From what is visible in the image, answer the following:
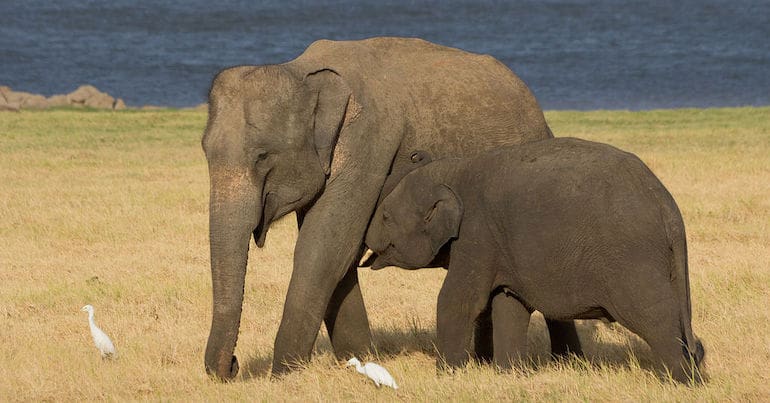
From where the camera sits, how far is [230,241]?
8.77 m

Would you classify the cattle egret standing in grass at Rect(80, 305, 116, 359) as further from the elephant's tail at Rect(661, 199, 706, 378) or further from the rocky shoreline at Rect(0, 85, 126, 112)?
the rocky shoreline at Rect(0, 85, 126, 112)

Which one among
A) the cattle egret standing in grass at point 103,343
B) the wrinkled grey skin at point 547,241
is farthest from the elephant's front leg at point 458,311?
the cattle egret standing in grass at point 103,343

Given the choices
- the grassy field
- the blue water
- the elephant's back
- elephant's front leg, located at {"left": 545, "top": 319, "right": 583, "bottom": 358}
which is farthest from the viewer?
the blue water

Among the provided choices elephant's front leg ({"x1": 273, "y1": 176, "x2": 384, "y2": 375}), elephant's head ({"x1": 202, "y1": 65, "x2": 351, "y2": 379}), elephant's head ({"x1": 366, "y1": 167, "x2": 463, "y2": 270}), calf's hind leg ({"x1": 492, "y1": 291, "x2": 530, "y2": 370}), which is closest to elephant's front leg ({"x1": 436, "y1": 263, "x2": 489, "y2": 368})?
calf's hind leg ({"x1": 492, "y1": 291, "x2": 530, "y2": 370})

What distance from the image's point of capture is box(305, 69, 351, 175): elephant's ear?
911 cm

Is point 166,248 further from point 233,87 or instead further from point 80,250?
point 233,87

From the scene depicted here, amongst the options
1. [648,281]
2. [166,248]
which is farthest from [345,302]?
[166,248]

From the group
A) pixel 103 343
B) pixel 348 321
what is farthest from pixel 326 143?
pixel 103 343

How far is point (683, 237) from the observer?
344 inches

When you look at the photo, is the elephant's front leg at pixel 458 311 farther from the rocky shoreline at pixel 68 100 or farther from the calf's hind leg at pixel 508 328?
the rocky shoreline at pixel 68 100

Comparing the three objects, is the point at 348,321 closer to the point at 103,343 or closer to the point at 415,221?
the point at 415,221

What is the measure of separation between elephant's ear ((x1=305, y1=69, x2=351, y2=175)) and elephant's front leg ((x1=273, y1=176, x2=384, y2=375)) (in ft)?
0.95

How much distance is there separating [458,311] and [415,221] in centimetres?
73

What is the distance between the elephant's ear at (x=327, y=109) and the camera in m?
9.11
